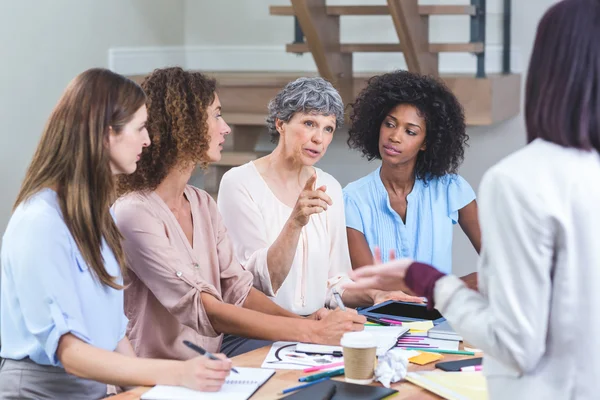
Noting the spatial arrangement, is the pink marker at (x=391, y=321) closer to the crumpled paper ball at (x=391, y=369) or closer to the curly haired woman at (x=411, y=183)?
the crumpled paper ball at (x=391, y=369)

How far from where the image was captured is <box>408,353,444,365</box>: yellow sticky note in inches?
73.9

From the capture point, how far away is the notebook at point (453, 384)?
1.66 m

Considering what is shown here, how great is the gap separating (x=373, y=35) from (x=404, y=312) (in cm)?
324

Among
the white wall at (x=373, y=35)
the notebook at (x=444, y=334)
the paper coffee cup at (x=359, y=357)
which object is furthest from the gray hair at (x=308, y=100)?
the white wall at (x=373, y=35)

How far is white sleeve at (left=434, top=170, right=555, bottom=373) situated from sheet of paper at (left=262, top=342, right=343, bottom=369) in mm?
702

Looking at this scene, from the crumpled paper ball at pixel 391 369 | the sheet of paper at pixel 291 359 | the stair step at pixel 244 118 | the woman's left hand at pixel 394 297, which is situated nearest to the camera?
the crumpled paper ball at pixel 391 369

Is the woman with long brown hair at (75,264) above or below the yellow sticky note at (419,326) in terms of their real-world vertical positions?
above

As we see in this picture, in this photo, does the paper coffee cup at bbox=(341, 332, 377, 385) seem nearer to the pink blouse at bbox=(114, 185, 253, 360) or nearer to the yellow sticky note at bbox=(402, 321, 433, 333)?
the yellow sticky note at bbox=(402, 321, 433, 333)

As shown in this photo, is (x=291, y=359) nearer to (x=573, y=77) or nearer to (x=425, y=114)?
(x=573, y=77)

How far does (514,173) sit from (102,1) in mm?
4072

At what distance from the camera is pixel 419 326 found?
2.15 m

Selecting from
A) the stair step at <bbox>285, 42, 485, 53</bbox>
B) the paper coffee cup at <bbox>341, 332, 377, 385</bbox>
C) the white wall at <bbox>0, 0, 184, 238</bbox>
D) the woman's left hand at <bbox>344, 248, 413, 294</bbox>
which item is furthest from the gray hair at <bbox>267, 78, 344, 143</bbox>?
the white wall at <bbox>0, 0, 184, 238</bbox>

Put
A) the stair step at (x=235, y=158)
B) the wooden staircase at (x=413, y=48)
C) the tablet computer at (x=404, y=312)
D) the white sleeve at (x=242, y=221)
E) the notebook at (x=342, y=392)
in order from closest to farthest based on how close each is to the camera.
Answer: the notebook at (x=342, y=392) → the tablet computer at (x=404, y=312) → the white sleeve at (x=242, y=221) → the wooden staircase at (x=413, y=48) → the stair step at (x=235, y=158)

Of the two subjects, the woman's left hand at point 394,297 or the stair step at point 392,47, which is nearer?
the woman's left hand at point 394,297
